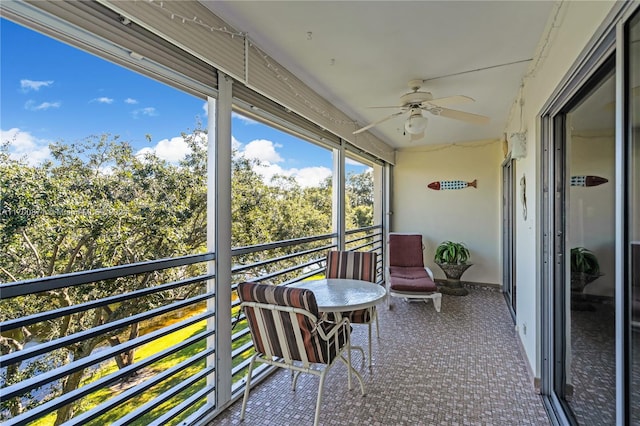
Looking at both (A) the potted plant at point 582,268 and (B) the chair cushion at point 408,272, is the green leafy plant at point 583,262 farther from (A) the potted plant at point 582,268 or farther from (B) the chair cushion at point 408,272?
(B) the chair cushion at point 408,272

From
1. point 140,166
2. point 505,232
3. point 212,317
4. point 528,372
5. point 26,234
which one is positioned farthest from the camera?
point 505,232

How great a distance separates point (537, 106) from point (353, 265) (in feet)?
6.08

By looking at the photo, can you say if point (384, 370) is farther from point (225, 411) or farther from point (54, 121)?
point (54, 121)

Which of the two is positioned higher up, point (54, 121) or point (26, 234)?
point (54, 121)

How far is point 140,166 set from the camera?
1.71m

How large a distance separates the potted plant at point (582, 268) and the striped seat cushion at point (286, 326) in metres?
1.36

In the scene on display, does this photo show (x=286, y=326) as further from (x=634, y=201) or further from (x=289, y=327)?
(x=634, y=201)

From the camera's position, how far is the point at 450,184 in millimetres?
5410

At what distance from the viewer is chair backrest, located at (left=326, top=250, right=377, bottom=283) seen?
2.81 m

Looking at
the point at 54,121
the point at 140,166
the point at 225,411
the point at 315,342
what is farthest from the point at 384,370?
the point at 54,121

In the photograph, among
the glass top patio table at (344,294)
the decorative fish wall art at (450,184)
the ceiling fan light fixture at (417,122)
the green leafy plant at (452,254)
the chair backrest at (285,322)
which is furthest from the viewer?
the decorative fish wall art at (450,184)

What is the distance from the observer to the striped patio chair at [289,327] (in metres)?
1.68

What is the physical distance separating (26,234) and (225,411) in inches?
61.2

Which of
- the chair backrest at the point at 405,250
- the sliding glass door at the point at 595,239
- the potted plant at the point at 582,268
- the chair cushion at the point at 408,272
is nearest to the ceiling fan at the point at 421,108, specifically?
the sliding glass door at the point at 595,239
